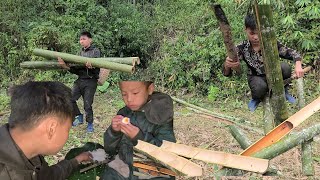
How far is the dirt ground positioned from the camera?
15.1 feet

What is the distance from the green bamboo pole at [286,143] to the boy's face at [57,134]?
2.56ft

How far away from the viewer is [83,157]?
2271 mm

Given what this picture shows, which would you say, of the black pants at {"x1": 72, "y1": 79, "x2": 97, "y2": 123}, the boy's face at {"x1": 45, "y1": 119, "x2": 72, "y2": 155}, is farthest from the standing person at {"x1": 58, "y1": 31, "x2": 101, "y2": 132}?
the boy's face at {"x1": 45, "y1": 119, "x2": 72, "y2": 155}

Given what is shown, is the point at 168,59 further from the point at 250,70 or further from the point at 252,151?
the point at 252,151

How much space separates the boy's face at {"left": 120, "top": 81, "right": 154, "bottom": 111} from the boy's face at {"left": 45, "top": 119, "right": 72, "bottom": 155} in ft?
2.09

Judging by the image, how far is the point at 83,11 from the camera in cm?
1080

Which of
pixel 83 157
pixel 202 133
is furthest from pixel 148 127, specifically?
pixel 202 133

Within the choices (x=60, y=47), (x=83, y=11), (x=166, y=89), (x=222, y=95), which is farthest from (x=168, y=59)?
(x=83, y=11)

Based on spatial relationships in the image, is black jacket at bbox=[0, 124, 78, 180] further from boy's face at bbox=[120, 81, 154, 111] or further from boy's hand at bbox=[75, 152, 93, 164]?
boy's face at bbox=[120, 81, 154, 111]

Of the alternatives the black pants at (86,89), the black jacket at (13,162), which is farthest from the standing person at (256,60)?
the black pants at (86,89)

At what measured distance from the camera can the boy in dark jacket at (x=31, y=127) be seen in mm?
1583

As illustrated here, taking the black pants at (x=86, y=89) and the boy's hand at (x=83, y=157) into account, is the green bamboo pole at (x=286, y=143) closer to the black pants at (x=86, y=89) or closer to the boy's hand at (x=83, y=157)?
the boy's hand at (x=83, y=157)

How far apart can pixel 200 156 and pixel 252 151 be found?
229mm

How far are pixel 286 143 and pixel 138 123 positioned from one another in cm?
87
